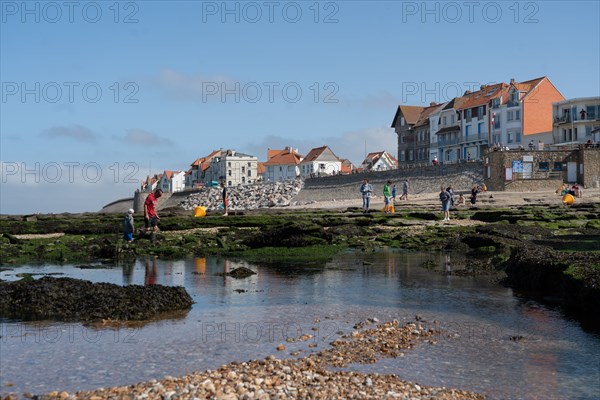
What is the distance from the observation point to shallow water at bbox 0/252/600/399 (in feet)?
26.9

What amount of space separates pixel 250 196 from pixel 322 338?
369 ft

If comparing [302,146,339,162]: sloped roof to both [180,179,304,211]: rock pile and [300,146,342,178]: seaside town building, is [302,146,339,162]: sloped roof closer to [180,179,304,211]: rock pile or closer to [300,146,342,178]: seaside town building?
[300,146,342,178]: seaside town building

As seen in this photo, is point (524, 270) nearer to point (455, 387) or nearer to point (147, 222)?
point (455, 387)

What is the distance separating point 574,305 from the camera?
41.3ft

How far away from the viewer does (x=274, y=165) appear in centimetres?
16750

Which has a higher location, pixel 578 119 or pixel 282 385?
pixel 578 119

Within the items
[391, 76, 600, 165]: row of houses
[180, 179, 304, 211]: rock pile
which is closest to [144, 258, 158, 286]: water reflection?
[391, 76, 600, 165]: row of houses

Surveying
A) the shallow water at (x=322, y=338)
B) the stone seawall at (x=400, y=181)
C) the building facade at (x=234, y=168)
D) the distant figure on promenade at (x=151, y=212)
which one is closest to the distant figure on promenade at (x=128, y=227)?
the distant figure on promenade at (x=151, y=212)

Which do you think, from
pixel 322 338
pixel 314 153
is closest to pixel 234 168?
pixel 314 153

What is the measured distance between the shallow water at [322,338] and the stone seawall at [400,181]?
63.2 metres

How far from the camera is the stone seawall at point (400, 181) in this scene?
82562 millimetres

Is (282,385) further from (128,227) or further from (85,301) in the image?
(128,227)

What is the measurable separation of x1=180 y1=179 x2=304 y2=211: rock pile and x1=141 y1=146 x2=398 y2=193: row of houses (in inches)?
866

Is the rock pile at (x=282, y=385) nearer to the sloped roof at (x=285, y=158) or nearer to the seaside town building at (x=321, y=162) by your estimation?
the seaside town building at (x=321, y=162)
